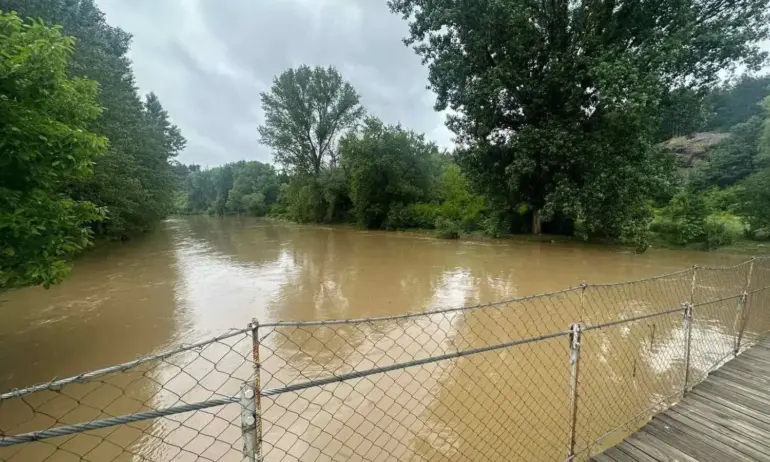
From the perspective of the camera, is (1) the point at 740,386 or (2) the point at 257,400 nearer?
(2) the point at 257,400

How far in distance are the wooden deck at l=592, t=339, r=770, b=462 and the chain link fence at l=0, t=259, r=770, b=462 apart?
18cm

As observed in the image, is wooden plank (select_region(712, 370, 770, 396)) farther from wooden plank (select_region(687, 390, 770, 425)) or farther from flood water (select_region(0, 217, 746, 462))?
flood water (select_region(0, 217, 746, 462))

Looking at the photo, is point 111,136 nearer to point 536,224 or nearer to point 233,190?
point 536,224

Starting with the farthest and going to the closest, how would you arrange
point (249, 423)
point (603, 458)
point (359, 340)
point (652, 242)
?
1. point (652, 242)
2. point (359, 340)
3. point (603, 458)
4. point (249, 423)

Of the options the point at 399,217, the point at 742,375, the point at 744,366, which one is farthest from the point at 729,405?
the point at 399,217

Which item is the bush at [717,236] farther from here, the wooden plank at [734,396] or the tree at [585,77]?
the wooden plank at [734,396]

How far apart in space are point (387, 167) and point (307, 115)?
11467mm

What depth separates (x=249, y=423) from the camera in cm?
122

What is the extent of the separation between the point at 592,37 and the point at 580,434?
1243cm

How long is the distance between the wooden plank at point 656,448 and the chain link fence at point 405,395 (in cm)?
27

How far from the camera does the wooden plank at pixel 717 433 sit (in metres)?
2.12

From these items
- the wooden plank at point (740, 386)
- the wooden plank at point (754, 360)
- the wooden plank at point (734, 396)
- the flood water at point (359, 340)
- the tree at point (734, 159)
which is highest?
the tree at point (734, 159)

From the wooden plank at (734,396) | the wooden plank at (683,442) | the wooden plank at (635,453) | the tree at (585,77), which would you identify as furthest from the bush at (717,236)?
the wooden plank at (635,453)

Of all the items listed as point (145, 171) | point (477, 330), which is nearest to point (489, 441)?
point (477, 330)
